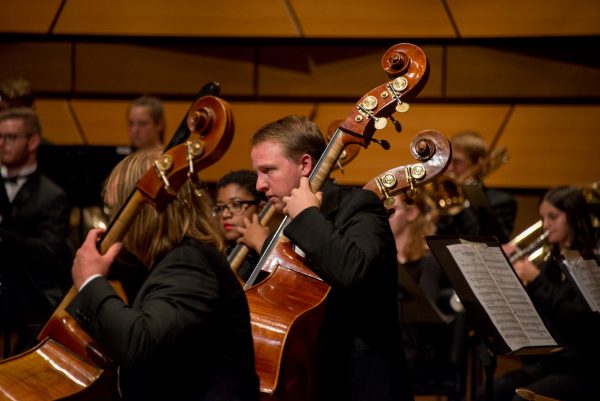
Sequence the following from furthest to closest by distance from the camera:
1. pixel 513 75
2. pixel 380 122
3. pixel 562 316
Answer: pixel 513 75, pixel 562 316, pixel 380 122

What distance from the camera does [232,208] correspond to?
154 inches

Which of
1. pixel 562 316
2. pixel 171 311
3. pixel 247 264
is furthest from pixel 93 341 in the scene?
pixel 562 316

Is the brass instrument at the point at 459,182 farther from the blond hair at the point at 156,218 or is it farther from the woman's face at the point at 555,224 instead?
the blond hair at the point at 156,218

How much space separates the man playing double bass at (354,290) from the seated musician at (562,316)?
1.04 m

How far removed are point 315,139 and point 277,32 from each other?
13.0ft

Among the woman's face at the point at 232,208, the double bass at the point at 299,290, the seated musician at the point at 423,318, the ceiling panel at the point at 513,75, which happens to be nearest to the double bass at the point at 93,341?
the double bass at the point at 299,290

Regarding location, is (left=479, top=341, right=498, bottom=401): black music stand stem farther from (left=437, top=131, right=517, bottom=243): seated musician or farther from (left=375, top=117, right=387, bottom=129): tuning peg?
(left=437, top=131, right=517, bottom=243): seated musician

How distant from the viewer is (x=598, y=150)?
6.67 m

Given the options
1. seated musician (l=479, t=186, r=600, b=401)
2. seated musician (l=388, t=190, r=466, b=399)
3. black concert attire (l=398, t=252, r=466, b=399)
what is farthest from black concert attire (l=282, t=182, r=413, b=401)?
black concert attire (l=398, t=252, r=466, b=399)

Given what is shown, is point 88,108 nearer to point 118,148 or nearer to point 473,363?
point 118,148

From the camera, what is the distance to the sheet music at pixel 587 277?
3377 mm

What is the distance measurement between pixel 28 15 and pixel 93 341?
5043 millimetres

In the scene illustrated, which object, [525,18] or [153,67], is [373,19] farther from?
[153,67]

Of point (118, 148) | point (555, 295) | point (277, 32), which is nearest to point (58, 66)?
point (277, 32)
